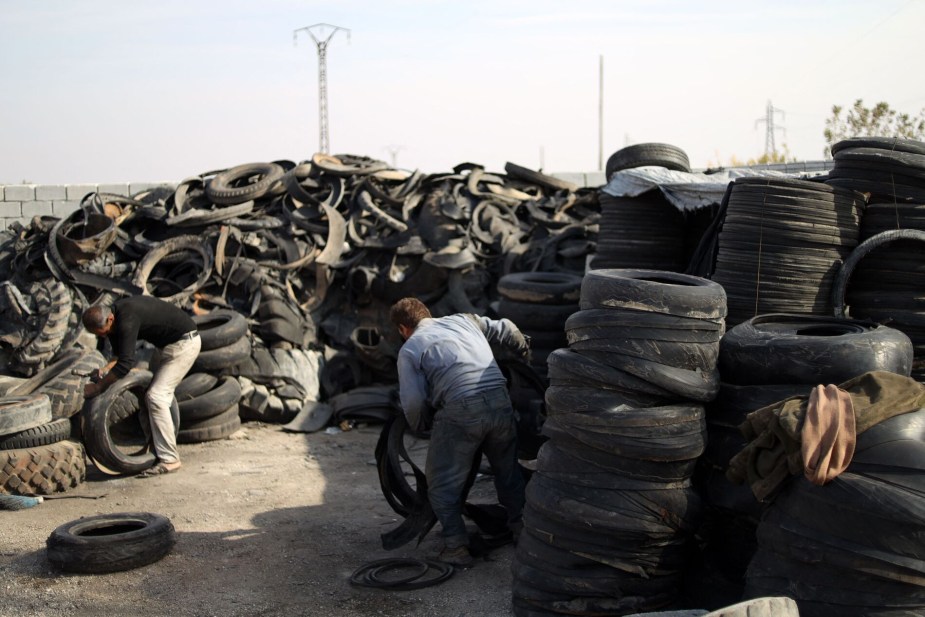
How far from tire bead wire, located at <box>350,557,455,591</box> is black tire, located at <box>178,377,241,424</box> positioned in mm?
3762

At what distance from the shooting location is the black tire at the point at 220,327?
31.5 ft

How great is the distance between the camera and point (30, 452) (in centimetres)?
763

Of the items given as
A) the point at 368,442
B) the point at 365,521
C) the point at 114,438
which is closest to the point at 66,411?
the point at 114,438

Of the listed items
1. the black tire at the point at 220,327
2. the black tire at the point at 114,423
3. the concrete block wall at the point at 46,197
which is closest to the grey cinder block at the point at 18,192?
the concrete block wall at the point at 46,197

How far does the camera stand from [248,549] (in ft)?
21.0

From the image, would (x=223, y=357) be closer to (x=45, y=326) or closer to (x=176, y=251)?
(x=45, y=326)

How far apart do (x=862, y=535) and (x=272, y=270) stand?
28.0 ft

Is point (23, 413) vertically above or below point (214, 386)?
above

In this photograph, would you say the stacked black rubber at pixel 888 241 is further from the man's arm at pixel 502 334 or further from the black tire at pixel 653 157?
the black tire at pixel 653 157

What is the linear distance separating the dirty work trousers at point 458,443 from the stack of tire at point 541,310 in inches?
105

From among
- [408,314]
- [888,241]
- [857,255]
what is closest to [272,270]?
[408,314]

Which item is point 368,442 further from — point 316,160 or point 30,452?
point 316,160

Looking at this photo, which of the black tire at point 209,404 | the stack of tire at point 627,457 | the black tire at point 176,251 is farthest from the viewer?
the black tire at point 176,251

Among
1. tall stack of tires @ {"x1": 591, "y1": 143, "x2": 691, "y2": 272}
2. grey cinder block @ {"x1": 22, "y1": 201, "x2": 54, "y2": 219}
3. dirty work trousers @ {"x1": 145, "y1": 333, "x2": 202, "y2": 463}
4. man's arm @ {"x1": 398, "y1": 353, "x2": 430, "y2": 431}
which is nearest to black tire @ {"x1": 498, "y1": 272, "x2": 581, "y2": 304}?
tall stack of tires @ {"x1": 591, "y1": 143, "x2": 691, "y2": 272}
